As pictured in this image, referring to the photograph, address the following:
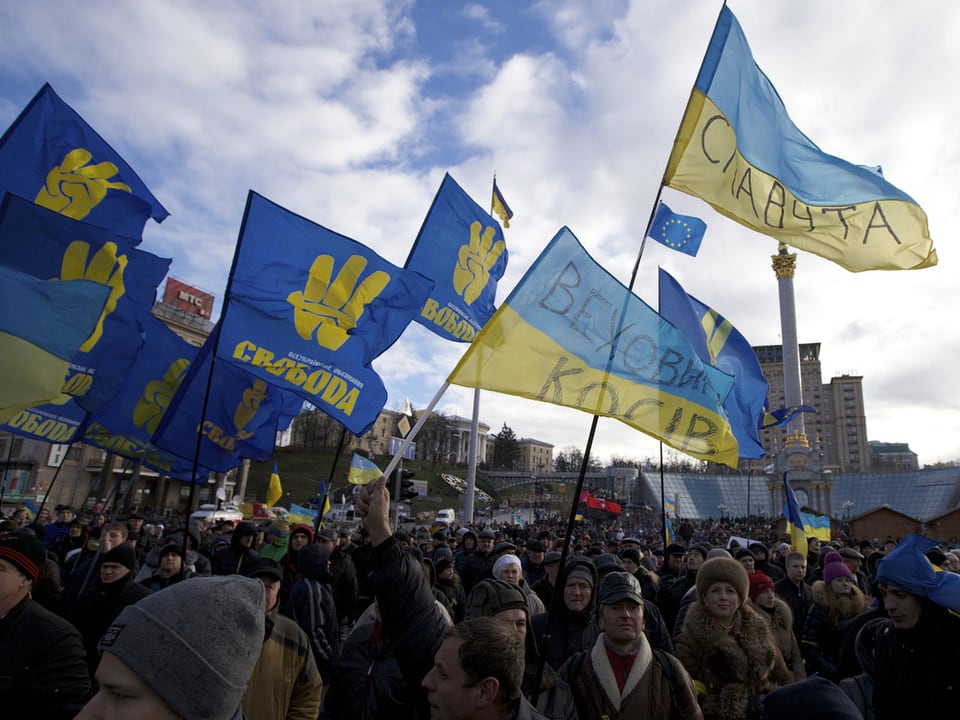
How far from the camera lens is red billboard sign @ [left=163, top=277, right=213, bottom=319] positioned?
61906mm

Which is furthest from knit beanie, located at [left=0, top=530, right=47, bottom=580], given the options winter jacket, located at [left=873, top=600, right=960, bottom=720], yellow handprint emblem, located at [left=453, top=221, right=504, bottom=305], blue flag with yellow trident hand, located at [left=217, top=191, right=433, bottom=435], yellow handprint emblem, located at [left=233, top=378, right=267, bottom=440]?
yellow handprint emblem, located at [left=453, top=221, right=504, bottom=305]

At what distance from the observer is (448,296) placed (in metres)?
9.74

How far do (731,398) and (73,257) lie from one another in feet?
31.7

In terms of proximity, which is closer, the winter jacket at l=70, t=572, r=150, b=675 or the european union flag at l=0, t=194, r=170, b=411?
the winter jacket at l=70, t=572, r=150, b=675

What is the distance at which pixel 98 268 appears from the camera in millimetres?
6957

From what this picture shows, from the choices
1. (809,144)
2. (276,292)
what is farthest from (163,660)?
(809,144)

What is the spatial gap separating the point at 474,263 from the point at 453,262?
0.62 metres

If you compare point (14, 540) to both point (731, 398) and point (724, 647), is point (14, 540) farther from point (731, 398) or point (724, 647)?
point (731, 398)

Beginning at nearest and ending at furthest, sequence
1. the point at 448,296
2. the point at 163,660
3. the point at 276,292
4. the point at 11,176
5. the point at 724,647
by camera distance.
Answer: the point at 163,660 → the point at 724,647 → the point at 276,292 → the point at 11,176 → the point at 448,296

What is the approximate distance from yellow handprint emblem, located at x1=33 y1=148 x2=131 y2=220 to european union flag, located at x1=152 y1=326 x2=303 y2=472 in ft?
7.95

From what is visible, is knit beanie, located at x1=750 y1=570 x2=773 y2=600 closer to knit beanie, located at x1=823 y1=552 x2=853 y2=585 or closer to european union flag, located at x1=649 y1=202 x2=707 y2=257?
knit beanie, located at x1=823 y1=552 x2=853 y2=585

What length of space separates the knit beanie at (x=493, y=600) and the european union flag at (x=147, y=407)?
583 cm

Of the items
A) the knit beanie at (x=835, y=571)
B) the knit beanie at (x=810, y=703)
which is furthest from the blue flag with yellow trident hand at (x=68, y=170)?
the knit beanie at (x=835, y=571)

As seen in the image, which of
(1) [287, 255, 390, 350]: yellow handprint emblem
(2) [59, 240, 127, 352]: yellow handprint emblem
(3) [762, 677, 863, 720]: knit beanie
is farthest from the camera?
(2) [59, 240, 127, 352]: yellow handprint emblem
